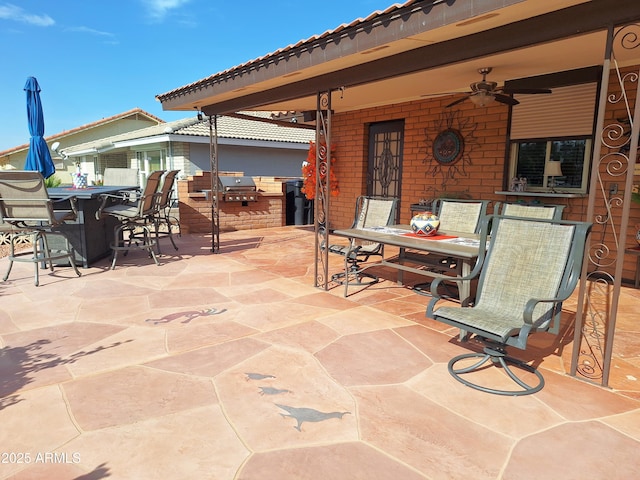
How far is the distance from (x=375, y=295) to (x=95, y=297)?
10.4ft

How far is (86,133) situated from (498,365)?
1001 inches

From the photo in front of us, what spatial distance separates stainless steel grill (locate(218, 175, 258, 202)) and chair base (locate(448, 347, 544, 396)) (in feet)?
24.3

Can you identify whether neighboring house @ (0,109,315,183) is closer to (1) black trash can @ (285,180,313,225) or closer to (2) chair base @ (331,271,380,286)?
(1) black trash can @ (285,180,313,225)

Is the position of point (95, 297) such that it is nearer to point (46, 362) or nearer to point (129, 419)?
point (46, 362)

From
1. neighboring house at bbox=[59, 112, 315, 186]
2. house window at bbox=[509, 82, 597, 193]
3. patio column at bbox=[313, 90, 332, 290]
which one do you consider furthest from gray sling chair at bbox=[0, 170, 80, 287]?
neighboring house at bbox=[59, 112, 315, 186]

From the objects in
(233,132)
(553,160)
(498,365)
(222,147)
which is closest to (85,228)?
(498,365)

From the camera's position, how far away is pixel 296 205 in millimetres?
10836

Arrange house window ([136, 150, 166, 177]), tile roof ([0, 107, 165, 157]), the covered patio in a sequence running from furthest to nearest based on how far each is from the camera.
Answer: tile roof ([0, 107, 165, 157]) → house window ([136, 150, 166, 177]) → the covered patio

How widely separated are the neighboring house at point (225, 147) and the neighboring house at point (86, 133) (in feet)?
18.5

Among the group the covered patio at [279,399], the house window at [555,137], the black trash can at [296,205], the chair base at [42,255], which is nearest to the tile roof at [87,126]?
the black trash can at [296,205]

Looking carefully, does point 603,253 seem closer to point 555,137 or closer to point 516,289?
point 516,289

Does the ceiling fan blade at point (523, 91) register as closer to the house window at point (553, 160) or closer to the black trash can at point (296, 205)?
the house window at point (553, 160)

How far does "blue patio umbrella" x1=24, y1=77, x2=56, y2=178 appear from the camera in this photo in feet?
21.2

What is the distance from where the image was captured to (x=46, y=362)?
9.53 feet
